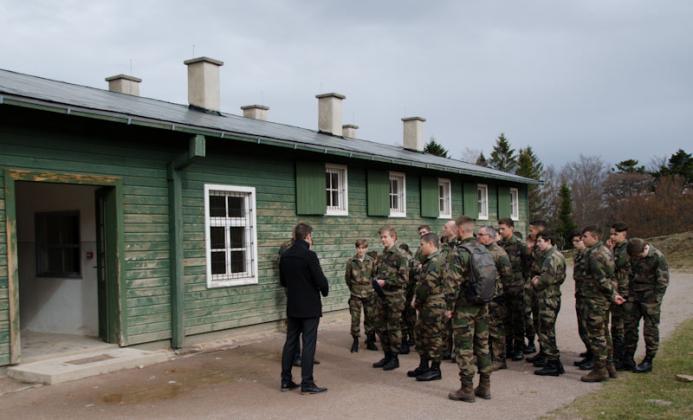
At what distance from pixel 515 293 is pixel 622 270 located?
1.41 m

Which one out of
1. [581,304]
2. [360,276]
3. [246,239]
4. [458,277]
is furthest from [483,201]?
[458,277]

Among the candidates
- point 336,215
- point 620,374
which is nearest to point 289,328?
point 620,374

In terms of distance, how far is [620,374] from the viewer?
7.57 metres

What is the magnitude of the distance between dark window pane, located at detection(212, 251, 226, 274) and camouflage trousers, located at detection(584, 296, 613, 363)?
6008 millimetres

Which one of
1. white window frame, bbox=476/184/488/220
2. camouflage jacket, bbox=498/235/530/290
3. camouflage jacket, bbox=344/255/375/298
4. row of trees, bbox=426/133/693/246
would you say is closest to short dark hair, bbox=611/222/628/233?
camouflage jacket, bbox=498/235/530/290

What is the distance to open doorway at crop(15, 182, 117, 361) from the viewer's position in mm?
9297

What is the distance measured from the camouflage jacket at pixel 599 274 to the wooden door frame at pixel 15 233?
631cm

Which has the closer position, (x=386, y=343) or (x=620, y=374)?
(x=620, y=374)

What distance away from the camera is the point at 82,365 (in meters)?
7.96

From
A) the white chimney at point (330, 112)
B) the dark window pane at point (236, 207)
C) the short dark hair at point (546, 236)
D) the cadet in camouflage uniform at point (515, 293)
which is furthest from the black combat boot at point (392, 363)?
the white chimney at point (330, 112)

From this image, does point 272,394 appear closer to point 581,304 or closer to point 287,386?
point 287,386

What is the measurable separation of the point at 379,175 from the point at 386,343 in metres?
6.75

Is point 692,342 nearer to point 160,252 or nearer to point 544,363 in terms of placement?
point 544,363

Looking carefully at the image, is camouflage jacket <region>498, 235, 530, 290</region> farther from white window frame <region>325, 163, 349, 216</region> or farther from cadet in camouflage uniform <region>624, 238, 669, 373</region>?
Result: white window frame <region>325, 163, 349, 216</region>
